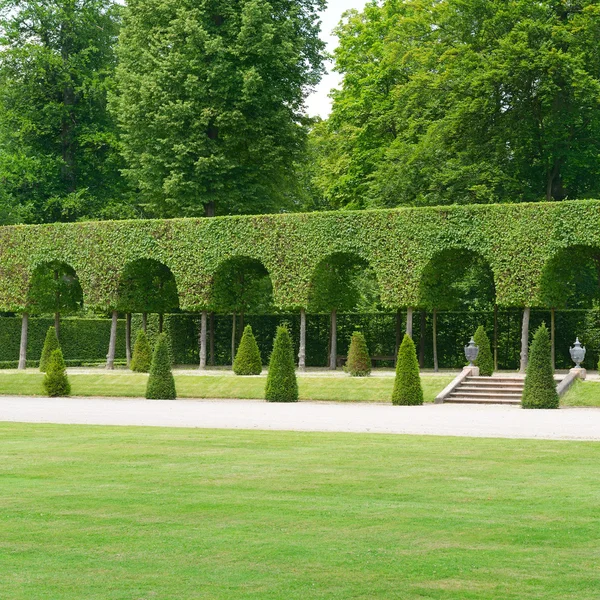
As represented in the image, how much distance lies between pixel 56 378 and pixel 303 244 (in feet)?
31.8

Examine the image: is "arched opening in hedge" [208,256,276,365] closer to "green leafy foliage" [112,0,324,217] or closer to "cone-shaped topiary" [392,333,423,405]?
"green leafy foliage" [112,0,324,217]

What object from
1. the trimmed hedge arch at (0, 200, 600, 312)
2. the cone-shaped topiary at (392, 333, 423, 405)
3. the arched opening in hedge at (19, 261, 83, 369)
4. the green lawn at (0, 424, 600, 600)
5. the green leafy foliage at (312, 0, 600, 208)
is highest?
the green leafy foliage at (312, 0, 600, 208)

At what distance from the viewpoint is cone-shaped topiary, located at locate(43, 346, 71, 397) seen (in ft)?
107

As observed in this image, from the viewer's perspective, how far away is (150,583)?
23.6 feet

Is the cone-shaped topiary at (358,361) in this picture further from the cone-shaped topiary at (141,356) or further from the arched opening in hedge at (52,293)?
the arched opening in hedge at (52,293)

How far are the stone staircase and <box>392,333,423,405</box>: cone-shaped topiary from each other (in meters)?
1.15

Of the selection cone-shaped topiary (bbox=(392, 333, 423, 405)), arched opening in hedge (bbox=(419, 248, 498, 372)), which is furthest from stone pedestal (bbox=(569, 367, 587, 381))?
arched opening in hedge (bbox=(419, 248, 498, 372))

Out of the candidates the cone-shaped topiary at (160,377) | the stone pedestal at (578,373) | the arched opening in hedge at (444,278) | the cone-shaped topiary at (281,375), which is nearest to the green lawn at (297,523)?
the cone-shaped topiary at (281,375)

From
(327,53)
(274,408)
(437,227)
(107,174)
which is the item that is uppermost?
(327,53)

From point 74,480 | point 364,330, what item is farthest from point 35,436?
point 364,330

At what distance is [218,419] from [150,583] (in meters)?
15.7

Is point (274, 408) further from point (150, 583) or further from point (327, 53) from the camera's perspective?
point (327, 53)

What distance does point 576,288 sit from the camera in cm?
4172

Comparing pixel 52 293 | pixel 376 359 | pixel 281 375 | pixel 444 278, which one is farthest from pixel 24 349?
pixel 444 278
